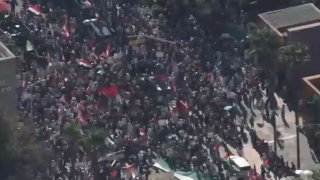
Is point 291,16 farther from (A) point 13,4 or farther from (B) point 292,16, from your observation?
(A) point 13,4

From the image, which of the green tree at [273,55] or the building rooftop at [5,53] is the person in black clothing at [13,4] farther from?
the green tree at [273,55]

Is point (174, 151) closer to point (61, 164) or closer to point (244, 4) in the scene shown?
point (61, 164)

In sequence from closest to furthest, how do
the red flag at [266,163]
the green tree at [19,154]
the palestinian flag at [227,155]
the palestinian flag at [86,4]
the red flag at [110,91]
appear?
the green tree at [19,154], the red flag at [266,163], the palestinian flag at [227,155], the red flag at [110,91], the palestinian flag at [86,4]

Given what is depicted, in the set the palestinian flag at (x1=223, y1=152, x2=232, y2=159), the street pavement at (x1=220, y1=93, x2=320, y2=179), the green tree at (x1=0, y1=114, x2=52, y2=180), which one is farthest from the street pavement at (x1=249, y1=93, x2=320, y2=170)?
the green tree at (x1=0, y1=114, x2=52, y2=180)

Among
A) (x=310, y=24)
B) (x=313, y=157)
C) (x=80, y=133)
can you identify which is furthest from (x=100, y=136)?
(x=310, y=24)

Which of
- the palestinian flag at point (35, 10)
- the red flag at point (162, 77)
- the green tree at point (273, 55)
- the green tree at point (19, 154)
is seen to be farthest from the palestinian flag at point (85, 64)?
the green tree at point (19, 154)
